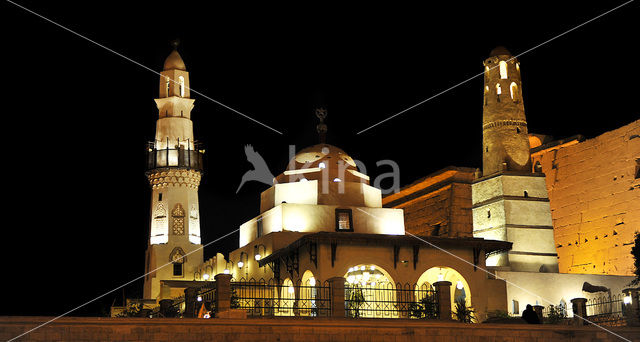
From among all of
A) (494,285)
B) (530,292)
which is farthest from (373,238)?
(530,292)

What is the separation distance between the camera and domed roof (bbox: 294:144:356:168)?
33.5 meters

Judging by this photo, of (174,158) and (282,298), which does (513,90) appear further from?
(282,298)

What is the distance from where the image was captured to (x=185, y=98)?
39.9m

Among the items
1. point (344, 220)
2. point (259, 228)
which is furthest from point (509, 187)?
point (259, 228)

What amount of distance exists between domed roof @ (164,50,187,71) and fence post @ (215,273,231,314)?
24666 millimetres

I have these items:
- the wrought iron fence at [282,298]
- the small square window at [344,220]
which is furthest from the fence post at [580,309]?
the small square window at [344,220]

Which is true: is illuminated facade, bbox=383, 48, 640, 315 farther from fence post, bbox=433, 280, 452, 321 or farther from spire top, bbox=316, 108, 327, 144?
fence post, bbox=433, 280, 452, 321

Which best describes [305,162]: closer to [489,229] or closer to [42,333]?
[489,229]

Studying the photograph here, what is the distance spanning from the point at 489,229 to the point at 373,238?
10043 mm

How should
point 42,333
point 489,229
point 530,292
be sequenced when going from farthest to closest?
point 489,229
point 530,292
point 42,333

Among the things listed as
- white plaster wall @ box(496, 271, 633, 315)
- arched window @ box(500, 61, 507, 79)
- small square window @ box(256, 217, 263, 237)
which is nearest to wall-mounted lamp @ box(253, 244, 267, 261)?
small square window @ box(256, 217, 263, 237)

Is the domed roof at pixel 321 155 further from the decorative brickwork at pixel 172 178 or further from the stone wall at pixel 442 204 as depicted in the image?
the stone wall at pixel 442 204

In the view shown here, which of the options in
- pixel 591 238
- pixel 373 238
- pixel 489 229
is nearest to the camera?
pixel 373 238

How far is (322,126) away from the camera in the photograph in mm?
34719
